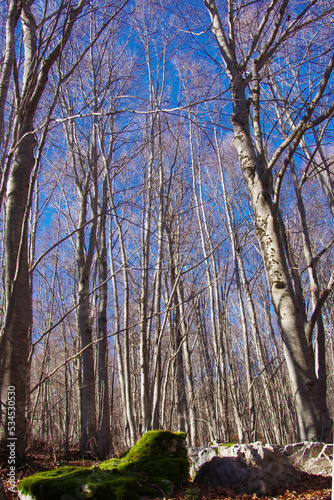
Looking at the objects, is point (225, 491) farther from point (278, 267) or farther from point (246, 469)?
point (278, 267)

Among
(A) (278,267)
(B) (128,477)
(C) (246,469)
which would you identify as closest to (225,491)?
(C) (246,469)

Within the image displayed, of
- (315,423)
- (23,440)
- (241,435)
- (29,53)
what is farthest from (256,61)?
(241,435)

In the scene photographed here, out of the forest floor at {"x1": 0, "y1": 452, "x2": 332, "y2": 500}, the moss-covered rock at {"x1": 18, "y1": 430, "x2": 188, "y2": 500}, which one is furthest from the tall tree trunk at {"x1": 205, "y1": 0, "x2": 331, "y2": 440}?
the moss-covered rock at {"x1": 18, "y1": 430, "x2": 188, "y2": 500}

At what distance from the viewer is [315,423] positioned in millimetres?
2803

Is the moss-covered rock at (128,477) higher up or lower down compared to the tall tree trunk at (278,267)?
lower down

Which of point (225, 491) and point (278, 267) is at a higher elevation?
point (278, 267)

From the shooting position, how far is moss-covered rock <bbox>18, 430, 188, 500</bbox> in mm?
1765

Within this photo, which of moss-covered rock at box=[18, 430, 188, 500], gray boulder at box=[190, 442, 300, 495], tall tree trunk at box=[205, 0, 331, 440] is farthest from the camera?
tall tree trunk at box=[205, 0, 331, 440]

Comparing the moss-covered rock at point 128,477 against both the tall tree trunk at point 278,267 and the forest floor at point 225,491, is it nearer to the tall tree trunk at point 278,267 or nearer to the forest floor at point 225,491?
the forest floor at point 225,491

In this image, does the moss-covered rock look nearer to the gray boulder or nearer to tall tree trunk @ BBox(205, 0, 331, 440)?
the gray boulder

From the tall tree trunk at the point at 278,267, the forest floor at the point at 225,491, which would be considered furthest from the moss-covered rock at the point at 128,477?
the tall tree trunk at the point at 278,267

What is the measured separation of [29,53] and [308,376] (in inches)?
140

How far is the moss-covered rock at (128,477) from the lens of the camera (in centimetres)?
176

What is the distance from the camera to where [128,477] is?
1.96m
